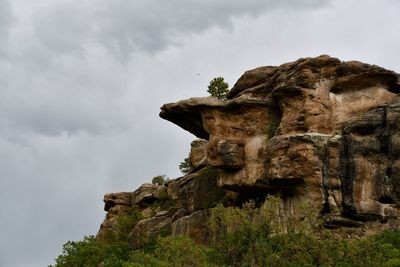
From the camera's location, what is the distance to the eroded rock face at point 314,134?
4509 cm

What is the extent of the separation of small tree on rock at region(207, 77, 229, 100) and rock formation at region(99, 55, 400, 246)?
14.3m

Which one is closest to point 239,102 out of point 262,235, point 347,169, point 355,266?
point 347,169

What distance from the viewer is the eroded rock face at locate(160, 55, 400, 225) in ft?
148

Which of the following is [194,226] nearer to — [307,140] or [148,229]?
[148,229]

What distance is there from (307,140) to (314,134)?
2.93 feet

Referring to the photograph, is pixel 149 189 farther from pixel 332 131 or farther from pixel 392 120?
pixel 392 120

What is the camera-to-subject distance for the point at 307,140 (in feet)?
155

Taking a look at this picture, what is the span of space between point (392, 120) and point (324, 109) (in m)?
5.94

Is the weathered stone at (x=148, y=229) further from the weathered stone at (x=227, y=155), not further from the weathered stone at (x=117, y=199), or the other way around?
the weathered stone at (x=117, y=199)

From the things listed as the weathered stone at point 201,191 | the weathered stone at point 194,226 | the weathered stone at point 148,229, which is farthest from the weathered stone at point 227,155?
the weathered stone at point 148,229

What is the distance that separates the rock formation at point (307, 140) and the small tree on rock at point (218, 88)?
1428 cm

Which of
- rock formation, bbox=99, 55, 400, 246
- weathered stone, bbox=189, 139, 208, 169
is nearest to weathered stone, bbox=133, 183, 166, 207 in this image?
weathered stone, bbox=189, 139, 208, 169

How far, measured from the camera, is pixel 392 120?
149 feet

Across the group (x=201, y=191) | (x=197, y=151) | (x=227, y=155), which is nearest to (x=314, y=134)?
(x=227, y=155)
